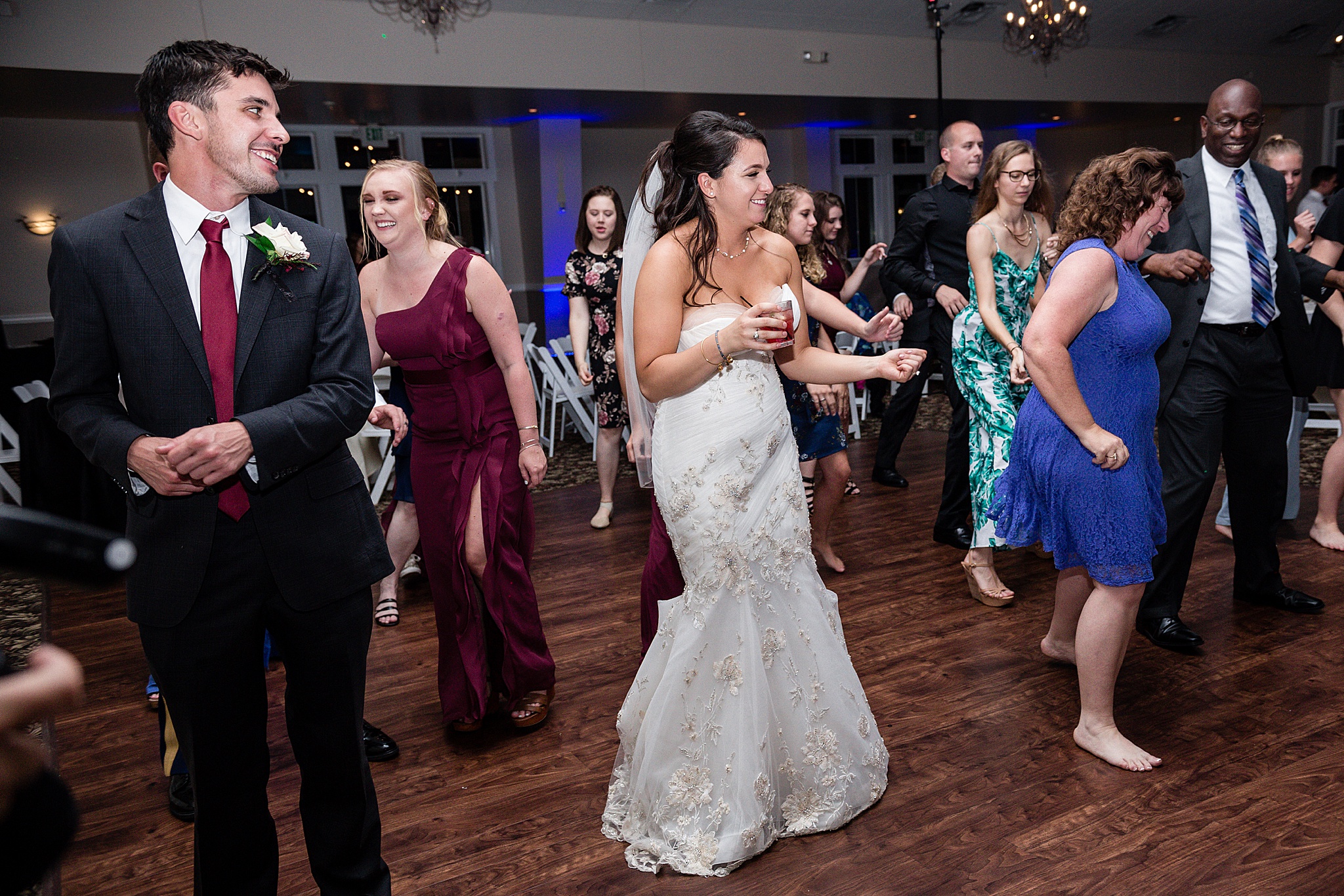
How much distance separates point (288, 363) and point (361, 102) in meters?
9.85

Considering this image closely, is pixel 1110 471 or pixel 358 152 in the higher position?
pixel 358 152

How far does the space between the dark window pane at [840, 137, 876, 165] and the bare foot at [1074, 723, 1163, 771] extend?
14.0m

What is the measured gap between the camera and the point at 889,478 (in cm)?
555

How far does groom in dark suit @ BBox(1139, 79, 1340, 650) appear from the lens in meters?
3.03

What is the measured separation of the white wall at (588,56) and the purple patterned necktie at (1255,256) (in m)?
8.28

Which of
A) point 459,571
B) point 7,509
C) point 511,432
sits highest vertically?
point 7,509

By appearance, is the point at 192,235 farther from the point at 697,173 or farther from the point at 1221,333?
the point at 1221,333

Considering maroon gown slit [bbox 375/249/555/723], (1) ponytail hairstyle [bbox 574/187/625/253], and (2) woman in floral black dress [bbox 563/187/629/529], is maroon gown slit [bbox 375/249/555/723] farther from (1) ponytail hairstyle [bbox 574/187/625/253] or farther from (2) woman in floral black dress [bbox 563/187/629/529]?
(1) ponytail hairstyle [bbox 574/187/625/253]

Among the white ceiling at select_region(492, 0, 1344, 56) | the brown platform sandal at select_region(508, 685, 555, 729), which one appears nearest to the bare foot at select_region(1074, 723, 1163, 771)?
the brown platform sandal at select_region(508, 685, 555, 729)

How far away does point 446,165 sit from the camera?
13039 millimetres

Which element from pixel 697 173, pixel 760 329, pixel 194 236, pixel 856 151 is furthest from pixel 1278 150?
pixel 856 151

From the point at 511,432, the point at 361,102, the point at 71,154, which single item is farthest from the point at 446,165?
the point at 511,432

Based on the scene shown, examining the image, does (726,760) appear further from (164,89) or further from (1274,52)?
(1274,52)

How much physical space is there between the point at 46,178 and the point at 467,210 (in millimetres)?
5022
